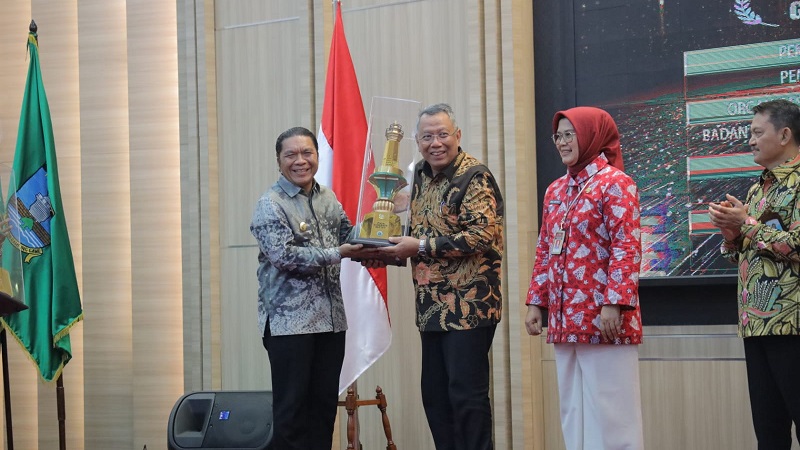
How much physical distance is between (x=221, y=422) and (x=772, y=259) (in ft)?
7.86

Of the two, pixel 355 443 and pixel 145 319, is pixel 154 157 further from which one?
pixel 355 443

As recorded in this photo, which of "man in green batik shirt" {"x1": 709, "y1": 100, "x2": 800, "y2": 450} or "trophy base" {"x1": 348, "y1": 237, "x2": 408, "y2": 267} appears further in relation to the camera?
"trophy base" {"x1": 348, "y1": 237, "x2": 408, "y2": 267}

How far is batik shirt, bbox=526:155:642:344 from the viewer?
2.79 m

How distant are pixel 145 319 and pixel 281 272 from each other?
214 centimetres

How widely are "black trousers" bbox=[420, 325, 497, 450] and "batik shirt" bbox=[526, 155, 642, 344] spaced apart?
10.0 inches

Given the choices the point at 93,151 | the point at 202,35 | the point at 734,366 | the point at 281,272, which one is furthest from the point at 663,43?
the point at 93,151

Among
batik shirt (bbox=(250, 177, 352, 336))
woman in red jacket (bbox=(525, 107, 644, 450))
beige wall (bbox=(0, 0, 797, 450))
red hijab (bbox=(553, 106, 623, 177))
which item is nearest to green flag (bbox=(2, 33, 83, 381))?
beige wall (bbox=(0, 0, 797, 450))

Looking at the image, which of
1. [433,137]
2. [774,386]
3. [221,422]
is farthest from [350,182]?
[774,386]

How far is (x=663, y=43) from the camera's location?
417 cm

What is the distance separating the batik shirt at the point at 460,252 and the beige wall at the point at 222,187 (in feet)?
3.95

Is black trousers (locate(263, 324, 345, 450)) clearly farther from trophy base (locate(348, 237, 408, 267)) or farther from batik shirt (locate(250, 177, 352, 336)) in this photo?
trophy base (locate(348, 237, 408, 267))

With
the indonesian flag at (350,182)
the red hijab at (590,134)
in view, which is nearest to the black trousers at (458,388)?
the red hijab at (590,134)

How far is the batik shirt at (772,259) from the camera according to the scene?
9.18ft

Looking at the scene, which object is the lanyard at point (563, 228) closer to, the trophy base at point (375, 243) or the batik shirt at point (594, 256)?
the batik shirt at point (594, 256)
